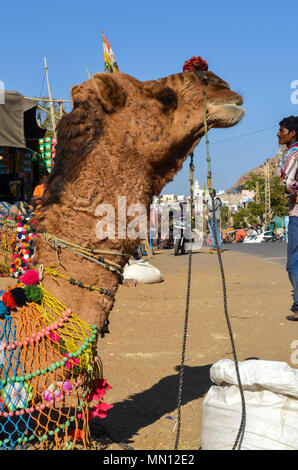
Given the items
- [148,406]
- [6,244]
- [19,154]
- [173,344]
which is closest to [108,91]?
[148,406]

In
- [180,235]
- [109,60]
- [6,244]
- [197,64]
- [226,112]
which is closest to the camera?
[226,112]

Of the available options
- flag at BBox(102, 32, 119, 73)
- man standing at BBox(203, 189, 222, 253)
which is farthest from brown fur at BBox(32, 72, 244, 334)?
flag at BBox(102, 32, 119, 73)

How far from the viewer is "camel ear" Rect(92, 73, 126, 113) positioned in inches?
99.4

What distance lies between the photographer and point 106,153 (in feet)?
8.30

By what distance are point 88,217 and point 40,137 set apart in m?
9.70

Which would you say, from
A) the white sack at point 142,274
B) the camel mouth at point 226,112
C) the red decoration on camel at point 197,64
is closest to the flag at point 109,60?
the red decoration on camel at point 197,64

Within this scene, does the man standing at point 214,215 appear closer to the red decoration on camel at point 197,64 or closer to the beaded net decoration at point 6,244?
the red decoration on camel at point 197,64

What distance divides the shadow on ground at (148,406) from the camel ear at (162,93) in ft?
6.65

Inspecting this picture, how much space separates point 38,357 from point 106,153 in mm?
1051

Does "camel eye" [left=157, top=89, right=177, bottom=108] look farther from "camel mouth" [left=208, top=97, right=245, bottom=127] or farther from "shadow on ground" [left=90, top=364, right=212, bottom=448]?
"shadow on ground" [left=90, top=364, right=212, bottom=448]

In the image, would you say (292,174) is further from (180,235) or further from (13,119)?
(180,235)
